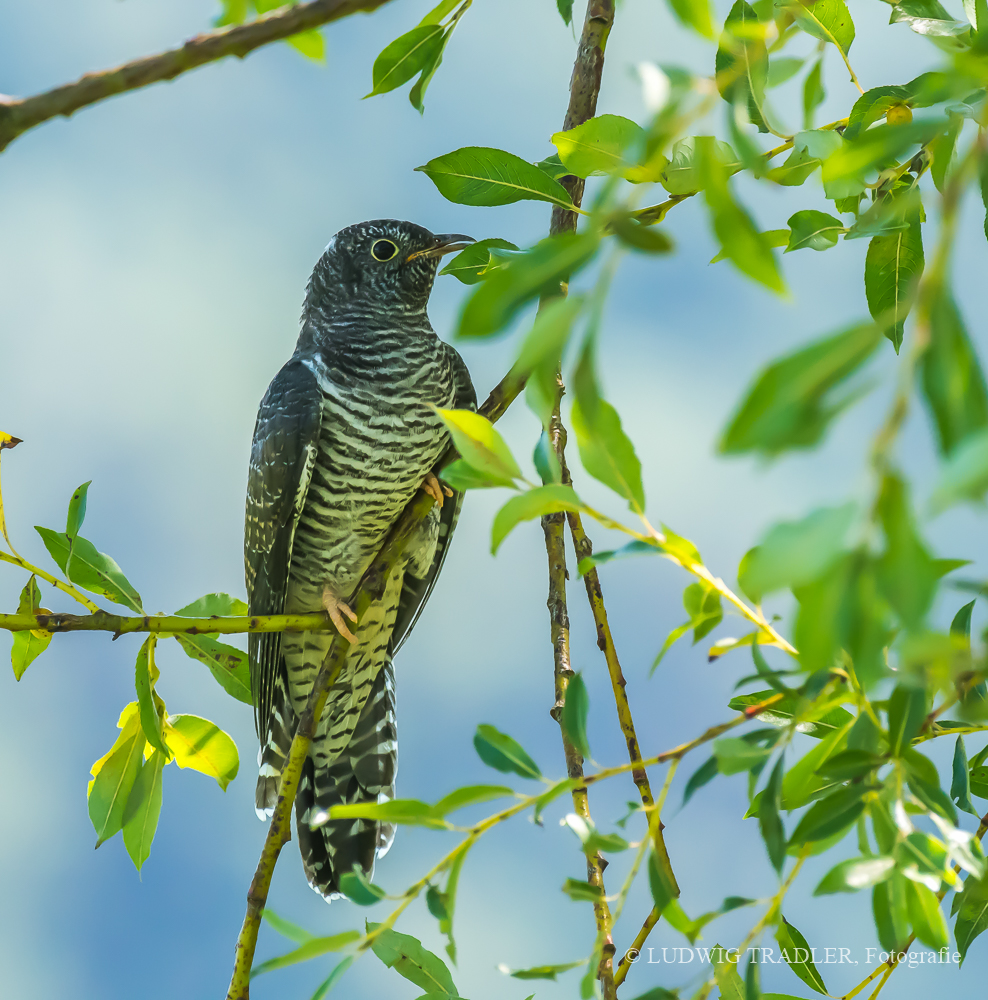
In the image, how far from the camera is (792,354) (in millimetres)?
418

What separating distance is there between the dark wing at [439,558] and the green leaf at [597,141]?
126 cm

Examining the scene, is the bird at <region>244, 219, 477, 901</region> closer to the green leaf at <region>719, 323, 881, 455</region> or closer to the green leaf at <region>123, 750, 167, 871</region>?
the green leaf at <region>123, 750, 167, 871</region>

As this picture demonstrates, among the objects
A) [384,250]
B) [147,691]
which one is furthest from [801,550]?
[384,250]

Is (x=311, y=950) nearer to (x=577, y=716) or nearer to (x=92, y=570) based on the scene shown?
(x=577, y=716)

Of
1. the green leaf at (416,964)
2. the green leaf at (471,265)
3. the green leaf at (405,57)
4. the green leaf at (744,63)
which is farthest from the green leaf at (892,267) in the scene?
the green leaf at (416,964)

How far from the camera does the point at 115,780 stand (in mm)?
1414

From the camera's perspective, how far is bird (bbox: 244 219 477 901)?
2.15 metres

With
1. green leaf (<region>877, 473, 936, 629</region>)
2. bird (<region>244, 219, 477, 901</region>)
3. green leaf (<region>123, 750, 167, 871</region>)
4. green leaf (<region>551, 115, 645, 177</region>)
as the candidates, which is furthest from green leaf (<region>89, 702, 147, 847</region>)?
green leaf (<region>877, 473, 936, 629</region>)

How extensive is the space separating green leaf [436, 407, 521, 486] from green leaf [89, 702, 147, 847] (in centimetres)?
93

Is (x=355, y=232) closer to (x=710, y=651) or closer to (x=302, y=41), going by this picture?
(x=302, y=41)

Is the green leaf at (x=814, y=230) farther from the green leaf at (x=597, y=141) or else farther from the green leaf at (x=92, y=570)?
the green leaf at (x=92, y=570)

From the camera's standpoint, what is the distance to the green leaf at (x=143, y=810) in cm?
137

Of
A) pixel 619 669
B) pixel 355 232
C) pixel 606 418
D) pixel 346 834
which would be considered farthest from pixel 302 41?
pixel 346 834

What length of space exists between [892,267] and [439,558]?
1.45 meters
